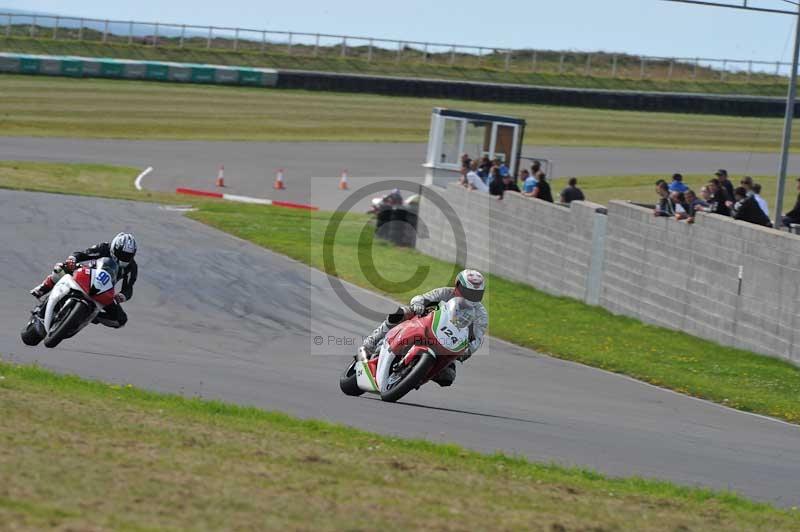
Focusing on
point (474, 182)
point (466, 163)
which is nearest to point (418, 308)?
point (474, 182)

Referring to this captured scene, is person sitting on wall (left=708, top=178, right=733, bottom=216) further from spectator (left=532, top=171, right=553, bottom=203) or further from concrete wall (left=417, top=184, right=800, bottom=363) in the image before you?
spectator (left=532, top=171, right=553, bottom=203)

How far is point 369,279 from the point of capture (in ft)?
78.9

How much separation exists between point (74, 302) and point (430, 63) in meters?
58.0

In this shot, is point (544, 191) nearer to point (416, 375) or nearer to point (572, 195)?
point (572, 195)

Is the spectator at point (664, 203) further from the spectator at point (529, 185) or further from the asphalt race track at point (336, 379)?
the spectator at point (529, 185)

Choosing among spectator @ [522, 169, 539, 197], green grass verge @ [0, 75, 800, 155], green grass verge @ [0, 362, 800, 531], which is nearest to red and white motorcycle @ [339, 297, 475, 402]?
green grass verge @ [0, 362, 800, 531]

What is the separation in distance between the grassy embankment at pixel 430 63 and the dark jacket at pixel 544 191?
3893cm

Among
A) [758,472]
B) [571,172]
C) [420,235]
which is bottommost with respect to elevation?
[758,472]

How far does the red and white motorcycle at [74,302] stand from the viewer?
44.6 feet

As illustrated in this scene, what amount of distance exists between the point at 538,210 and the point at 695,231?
16.9 ft

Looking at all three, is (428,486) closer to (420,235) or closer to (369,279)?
(369,279)

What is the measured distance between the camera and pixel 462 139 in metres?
30.5

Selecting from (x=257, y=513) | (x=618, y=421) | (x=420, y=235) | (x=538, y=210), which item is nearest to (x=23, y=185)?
(x=420, y=235)

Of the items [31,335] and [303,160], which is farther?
[303,160]
